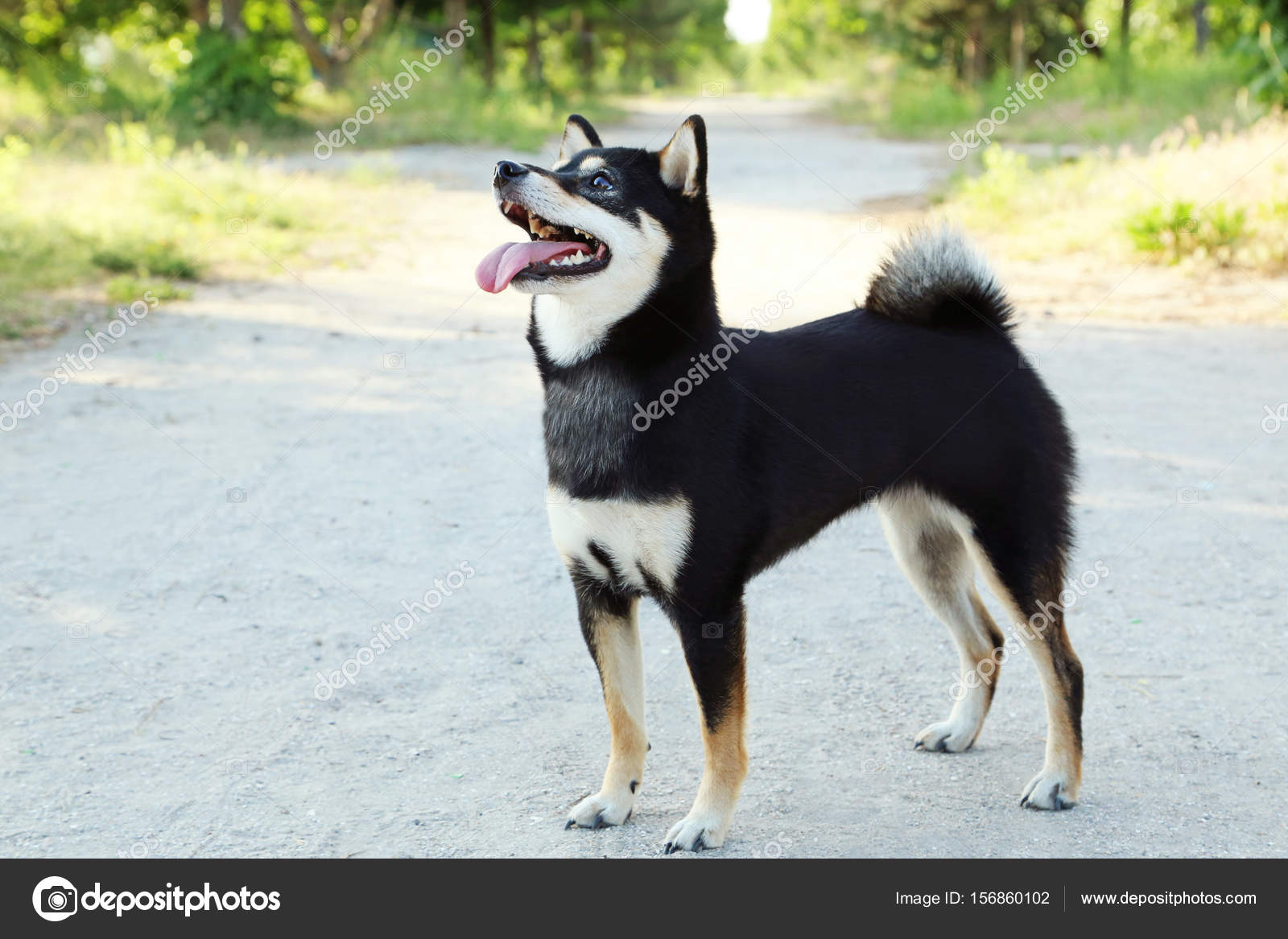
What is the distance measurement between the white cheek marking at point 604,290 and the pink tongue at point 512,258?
0.23 ft

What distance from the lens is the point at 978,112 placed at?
2606cm

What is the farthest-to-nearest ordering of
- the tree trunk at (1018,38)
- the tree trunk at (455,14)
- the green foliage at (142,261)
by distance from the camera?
the tree trunk at (1018,38) < the tree trunk at (455,14) < the green foliage at (142,261)

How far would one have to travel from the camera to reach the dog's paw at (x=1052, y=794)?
3.30 meters

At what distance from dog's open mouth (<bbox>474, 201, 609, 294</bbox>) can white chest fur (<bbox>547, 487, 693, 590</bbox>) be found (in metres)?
0.57

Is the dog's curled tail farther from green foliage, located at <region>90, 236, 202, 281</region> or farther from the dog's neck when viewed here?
green foliage, located at <region>90, 236, 202, 281</region>

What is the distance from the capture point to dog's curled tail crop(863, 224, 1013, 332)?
3.44 metres

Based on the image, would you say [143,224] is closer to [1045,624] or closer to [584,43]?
[1045,624]

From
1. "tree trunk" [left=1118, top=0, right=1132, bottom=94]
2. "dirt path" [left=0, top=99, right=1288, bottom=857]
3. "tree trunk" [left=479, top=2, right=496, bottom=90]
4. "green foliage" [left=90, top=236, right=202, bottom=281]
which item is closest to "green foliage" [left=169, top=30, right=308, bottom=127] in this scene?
"tree trunk" [left=479, top=2, right=496, bottom=90]

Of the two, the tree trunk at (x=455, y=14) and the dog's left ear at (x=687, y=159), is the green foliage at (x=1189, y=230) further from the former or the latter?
the tree trunk at (x=455, y=14)

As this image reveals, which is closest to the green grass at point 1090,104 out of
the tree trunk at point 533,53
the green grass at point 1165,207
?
the green grass at point 1165,207
